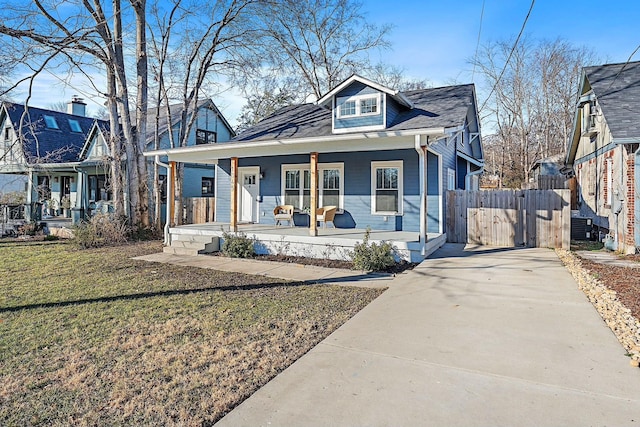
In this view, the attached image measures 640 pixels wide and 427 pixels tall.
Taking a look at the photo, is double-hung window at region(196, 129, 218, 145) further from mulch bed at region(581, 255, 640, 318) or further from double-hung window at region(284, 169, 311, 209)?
mulch bed at region(581, 255, 640, 318)

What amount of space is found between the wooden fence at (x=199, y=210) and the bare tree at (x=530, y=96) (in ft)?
73.7

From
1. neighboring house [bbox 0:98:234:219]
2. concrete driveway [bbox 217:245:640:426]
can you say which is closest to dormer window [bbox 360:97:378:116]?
concrete driveway [bbox 217:245:640:426]

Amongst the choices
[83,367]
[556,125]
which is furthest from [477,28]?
[556,125]

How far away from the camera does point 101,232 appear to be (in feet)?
40.4

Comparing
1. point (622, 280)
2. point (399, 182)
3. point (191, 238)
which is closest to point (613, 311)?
point (622, 280)

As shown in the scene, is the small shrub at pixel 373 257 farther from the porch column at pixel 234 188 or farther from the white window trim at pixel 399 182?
the porch column at pixel 234 188

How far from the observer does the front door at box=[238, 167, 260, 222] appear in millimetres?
13719

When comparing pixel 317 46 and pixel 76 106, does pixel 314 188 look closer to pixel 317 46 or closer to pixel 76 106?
pixel 317 46

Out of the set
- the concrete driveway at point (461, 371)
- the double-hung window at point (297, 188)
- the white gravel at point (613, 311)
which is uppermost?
the double-hung window at point (297, 188)

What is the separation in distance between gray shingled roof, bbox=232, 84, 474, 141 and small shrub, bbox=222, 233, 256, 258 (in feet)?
11.0

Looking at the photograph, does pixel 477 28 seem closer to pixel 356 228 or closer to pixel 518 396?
pixel 356 228

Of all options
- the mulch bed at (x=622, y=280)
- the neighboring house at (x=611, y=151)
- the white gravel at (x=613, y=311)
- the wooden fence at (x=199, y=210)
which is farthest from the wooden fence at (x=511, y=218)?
the wooden fence at (x=199, y=210)

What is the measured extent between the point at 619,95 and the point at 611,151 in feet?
5.22

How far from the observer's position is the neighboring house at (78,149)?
19156 millimetres
